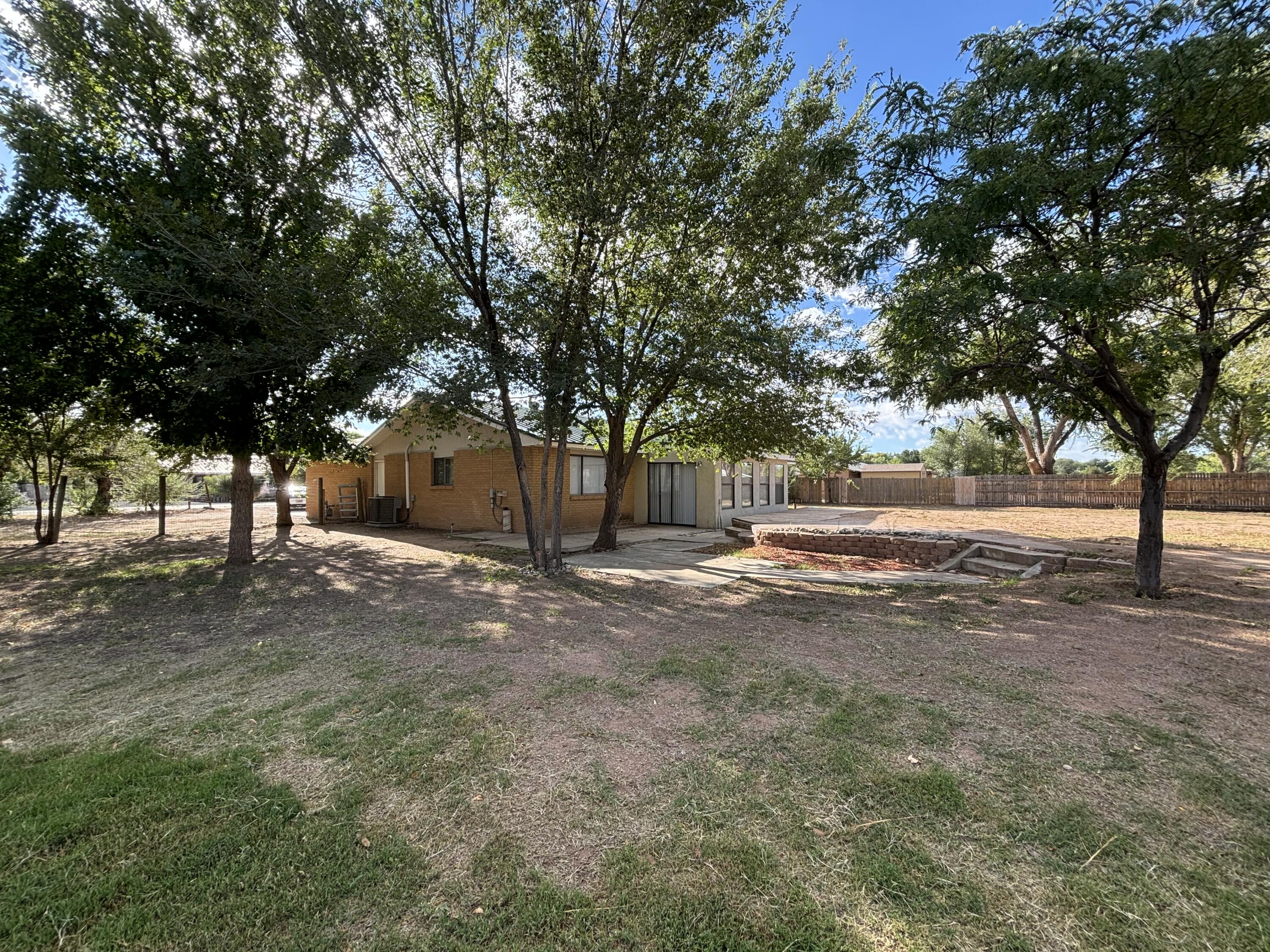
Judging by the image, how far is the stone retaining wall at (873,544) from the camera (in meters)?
9.76

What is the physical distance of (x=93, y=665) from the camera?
14.0 feet

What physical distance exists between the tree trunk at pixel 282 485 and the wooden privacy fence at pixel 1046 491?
666 inches

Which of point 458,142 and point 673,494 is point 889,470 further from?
point 458,142

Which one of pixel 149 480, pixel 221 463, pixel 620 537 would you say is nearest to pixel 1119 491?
pixel 620 537

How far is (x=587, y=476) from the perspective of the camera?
15.2 meters

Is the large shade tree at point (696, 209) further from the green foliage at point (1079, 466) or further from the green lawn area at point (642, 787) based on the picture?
the green foliage at point (1079, 466)

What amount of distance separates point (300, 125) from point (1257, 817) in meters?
11.4

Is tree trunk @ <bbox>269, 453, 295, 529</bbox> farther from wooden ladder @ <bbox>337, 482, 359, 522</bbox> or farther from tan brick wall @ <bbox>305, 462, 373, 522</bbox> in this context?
tan brick wall @ <bbox>305, 462, 373, 522</bbox>

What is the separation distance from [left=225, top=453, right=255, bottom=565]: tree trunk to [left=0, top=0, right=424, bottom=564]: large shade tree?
43.6 inches

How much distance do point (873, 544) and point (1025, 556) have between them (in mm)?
2369

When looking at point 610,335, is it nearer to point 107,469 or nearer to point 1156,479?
point 1156,479

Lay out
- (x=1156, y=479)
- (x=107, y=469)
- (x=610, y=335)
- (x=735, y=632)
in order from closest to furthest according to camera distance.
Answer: (x=735, y=632)
(x=1156, y=479)
(x=610, y=335)
(x=107, y=469)

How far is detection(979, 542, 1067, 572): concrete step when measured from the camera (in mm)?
8125

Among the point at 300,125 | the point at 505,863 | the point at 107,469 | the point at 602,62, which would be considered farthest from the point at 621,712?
the point at 107,469
